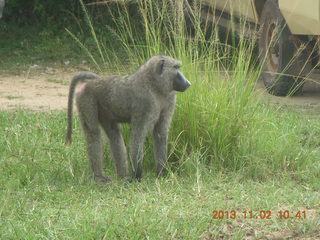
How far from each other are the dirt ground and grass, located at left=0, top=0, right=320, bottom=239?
143cm

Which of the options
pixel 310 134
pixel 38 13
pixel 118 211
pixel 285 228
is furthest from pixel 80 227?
pixel 38 13

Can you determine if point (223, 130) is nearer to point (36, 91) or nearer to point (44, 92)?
point (44, 92)

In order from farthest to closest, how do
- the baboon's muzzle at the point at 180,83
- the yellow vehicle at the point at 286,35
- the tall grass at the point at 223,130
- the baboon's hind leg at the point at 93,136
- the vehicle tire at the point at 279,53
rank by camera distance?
the vehicle tire at the point at 279,53 → the yellow vehicle at the point at 286,35 → the tall grass at the point at 223,130 → the baboon's hind leg at the point at 93,136 → the baboon's muzzle at the point at 180,83

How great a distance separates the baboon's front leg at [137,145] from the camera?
18.1 ft

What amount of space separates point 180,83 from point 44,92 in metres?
4.26

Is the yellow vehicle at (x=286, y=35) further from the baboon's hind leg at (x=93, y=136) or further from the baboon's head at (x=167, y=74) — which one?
the baboon's hind leg at (x=93, y=136)

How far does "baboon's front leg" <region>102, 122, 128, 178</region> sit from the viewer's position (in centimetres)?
579

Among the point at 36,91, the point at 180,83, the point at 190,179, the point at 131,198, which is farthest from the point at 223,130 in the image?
the point at 36,91

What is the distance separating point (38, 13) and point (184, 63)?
741cm

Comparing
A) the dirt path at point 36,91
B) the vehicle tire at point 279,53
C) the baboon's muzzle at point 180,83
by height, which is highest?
the baboon's muzzle at point 180,83

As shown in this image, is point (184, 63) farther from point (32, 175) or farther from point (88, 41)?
point (88, 41)

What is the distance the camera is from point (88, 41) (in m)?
12.3

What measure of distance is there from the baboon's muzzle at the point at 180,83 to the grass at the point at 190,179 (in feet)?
1.71

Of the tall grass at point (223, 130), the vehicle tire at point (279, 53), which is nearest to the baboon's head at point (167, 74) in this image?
the tall grass at point (223, 130)
